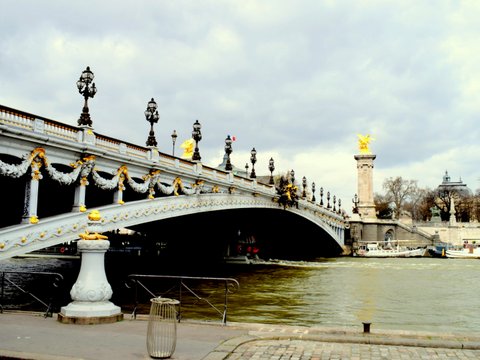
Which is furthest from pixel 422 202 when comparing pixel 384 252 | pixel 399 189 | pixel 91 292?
pixel 91 292

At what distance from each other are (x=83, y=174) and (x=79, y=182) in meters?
0.38

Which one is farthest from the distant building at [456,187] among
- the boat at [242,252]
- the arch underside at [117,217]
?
the arch underside at [117,217]

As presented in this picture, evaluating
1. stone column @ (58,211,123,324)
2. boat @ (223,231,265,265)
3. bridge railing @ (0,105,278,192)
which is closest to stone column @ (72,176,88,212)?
bridge railing @ (0,105,278,192)

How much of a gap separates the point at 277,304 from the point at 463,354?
1362cm

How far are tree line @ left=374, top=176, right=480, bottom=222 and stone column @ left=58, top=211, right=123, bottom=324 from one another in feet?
359

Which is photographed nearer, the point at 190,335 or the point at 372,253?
the point at 190,335

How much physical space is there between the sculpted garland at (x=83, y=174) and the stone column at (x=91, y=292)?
270 inches

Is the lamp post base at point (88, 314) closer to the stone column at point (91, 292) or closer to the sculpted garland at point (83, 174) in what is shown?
the stone column at point (91, 292)

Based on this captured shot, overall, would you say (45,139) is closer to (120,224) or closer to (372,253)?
(120,224)

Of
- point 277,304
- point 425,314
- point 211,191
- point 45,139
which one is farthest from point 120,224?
point 425,314

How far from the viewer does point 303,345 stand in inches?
367

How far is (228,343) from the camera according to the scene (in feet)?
29.5

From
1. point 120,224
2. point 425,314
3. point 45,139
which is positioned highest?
point 45,139

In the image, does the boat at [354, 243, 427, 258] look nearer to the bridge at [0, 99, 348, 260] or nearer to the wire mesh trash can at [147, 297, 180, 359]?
the bridge at [0, 99, 348, 260]
